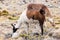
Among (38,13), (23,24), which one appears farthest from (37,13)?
(23,24)

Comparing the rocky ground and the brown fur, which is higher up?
the brown fur

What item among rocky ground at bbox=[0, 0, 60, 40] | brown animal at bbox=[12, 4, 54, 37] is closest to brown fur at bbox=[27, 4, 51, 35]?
brown animal at bbox=[12, 4, 54, 37]

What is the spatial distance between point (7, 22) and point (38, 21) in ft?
9.41

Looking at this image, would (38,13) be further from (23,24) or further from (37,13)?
(23,24)

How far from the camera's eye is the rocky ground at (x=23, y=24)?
8.55 m

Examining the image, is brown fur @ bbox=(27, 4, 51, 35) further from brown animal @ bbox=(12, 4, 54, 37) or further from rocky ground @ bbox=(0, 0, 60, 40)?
rocky ground @ bbox=(0, 0, 60, 40)

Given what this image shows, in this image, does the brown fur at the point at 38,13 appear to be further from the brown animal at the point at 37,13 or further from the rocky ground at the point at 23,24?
the rocky ground at the point at 23,24

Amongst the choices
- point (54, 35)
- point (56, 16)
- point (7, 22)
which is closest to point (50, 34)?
point (54, 35)

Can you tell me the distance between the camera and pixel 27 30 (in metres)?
9.23

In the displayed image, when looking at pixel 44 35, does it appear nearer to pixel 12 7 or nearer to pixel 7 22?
pixel 7 22

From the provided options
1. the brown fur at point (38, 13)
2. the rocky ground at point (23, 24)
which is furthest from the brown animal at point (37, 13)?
the rocky ground at point (23, 24)

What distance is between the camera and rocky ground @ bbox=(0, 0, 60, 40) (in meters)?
8.55

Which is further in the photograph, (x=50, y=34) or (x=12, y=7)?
(x=12, y=7)

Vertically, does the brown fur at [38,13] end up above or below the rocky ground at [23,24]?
above
